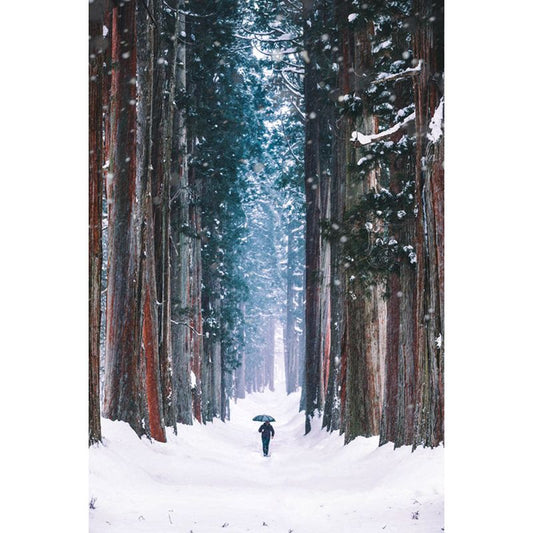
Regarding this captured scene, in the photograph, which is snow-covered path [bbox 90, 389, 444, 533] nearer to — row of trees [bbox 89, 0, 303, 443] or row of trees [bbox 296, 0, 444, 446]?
row of trees [bbox 296, 0, 444, 446]

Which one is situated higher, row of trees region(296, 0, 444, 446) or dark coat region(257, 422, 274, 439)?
row of trees region(296, 0, 444, 446)

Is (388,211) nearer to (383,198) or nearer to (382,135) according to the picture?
(383,198)

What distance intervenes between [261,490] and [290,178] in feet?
44.4

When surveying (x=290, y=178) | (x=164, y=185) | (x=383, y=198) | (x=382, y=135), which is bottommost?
(x=383, y=198)

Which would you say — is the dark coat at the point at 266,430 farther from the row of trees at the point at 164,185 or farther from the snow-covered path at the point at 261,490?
the snow-covered path at the point at 261,490

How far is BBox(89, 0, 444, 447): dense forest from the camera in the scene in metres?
10.3

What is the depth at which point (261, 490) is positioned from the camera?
11102 mm

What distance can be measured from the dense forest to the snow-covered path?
0.60 meters

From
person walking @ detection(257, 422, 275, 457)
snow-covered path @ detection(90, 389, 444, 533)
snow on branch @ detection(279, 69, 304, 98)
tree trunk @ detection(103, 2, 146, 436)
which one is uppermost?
snow on branch @ detection(279, 69, 304, 98)

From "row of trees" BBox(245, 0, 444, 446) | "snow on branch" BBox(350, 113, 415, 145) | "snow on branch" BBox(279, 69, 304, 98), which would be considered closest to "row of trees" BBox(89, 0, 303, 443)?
"snow on branch" BBox(279, 69, 304, 98)

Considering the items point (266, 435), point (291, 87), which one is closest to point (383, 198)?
point (266, 435)
